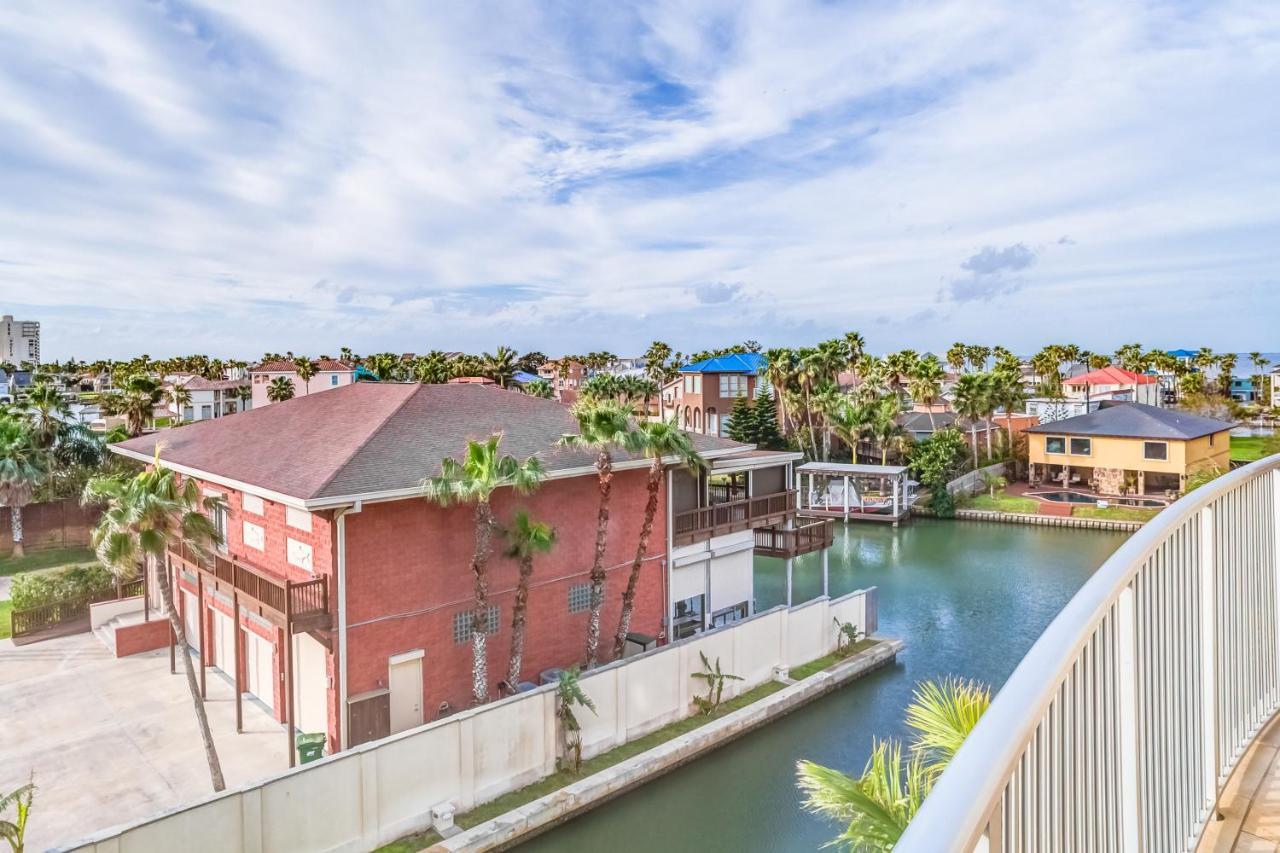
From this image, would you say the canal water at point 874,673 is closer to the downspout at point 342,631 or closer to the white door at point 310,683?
the downspout at point 342,631

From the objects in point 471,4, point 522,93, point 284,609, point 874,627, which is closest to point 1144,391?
point 874,627

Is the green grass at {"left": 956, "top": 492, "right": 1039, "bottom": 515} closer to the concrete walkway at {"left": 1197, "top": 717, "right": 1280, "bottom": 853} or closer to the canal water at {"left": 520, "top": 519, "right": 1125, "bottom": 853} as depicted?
the canal water at {"left": 520, "top": 519, "right": 1125, "bottom": 853}

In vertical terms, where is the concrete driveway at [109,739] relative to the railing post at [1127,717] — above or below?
below

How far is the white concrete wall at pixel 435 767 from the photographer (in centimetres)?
996

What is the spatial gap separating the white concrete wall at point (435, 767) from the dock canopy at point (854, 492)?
23.3 metres

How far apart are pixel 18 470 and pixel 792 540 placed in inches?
1055

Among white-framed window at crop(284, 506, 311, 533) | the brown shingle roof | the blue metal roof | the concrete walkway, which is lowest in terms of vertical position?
the concrete walkway

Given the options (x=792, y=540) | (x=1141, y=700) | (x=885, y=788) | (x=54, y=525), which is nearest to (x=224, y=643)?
(x=792, y=540)

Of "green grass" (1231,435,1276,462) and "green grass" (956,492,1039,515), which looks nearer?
"green grass" (956,492,1039,515)

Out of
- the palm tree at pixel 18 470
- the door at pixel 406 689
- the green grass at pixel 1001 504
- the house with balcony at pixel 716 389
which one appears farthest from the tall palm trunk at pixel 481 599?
the house with balcony at pixel 716 389

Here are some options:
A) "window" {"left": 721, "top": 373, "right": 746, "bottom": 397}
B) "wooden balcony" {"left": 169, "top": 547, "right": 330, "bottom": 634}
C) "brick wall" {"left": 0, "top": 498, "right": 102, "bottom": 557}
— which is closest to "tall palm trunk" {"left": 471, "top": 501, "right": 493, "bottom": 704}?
"wooden balcony" {"left": 169, "top": 547, "right": 330, "bottom": 634}

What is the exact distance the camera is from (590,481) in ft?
56.5

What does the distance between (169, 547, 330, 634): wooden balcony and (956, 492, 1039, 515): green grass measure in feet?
116

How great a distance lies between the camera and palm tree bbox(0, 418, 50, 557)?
2781cm
